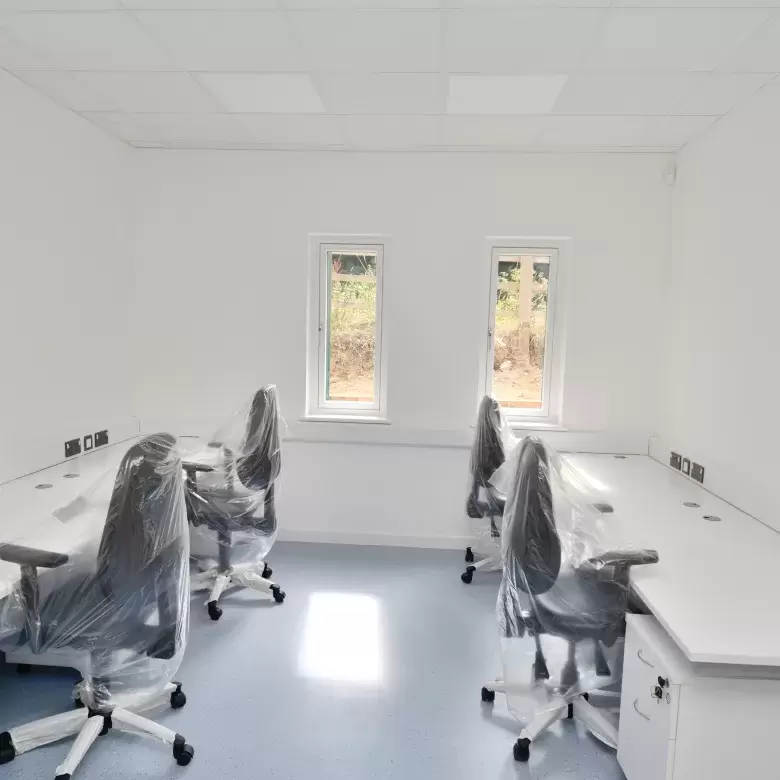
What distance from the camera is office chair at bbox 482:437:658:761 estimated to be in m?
1.92

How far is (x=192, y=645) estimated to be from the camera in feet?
8.88

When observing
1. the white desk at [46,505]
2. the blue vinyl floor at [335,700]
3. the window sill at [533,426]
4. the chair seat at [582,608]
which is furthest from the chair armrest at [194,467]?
the window sill at [533,426]

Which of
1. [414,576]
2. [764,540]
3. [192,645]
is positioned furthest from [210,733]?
[764,540]

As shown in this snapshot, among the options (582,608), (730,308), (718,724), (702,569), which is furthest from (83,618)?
(730,308)

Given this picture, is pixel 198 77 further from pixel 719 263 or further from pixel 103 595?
pixel 719 263

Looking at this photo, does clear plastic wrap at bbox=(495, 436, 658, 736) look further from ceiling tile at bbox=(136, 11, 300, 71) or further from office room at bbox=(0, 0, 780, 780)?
ceiling tile at bbox=(136, 11, 300, 71)

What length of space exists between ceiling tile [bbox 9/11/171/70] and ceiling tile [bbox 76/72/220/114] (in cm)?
10

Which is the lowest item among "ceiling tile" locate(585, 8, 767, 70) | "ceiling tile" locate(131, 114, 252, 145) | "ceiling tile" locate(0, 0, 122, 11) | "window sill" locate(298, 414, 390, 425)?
"window sill" locate(298, 414, 390, 425)

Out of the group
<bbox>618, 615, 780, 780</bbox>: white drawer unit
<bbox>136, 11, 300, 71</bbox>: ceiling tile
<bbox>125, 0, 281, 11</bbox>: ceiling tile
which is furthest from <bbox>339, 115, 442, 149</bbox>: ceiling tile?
<bbox>618, 615, 780, 780</bbox>: white drawer unit

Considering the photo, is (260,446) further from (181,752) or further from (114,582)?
(181,752)

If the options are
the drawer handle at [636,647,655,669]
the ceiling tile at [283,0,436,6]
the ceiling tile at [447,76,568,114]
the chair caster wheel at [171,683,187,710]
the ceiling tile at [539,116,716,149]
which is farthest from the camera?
the ceiling tile at [539,116,716,149]

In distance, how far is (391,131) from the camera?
11.0 feet

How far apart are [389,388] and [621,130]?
201cm

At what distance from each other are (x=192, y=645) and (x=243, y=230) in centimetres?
250
